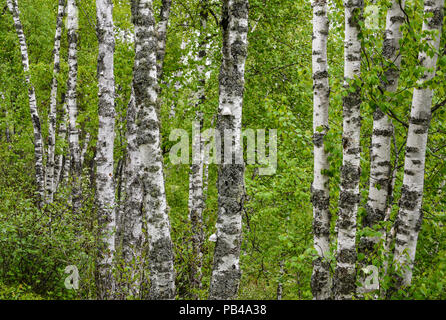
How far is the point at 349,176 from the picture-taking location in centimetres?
507

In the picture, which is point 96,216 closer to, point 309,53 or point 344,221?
point 344,221

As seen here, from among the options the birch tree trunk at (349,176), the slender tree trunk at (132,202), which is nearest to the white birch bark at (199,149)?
the slender tree trunk at (132,202)

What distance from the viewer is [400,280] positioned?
15.3ft

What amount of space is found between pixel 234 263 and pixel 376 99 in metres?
2.91

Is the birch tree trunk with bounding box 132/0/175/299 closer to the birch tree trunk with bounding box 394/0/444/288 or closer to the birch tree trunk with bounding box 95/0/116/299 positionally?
the birch tree trunk with bounding box 394/0/444/288

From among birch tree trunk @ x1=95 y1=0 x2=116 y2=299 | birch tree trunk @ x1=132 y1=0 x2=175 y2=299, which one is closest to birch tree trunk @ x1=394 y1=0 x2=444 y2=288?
birch tree trunk @ x1=132 y1=0 x2=175 y2=299

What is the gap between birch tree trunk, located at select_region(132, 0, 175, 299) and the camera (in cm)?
516

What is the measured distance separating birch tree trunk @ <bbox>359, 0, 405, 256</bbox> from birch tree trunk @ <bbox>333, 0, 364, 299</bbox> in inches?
16.6

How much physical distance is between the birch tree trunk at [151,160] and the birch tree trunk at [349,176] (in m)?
2.38

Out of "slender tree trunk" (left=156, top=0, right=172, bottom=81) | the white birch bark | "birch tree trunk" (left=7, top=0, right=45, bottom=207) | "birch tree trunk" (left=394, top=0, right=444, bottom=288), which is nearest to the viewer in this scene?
"birch tree trunk" (left=394, top=0, right=444, bottom=288)

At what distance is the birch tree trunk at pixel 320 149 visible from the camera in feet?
17.9

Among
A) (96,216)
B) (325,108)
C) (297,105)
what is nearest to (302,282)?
(297,105)

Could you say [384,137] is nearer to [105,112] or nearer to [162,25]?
[162,25]

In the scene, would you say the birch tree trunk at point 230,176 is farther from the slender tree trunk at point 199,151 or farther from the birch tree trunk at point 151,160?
the slender tree trunk at point 199,151
